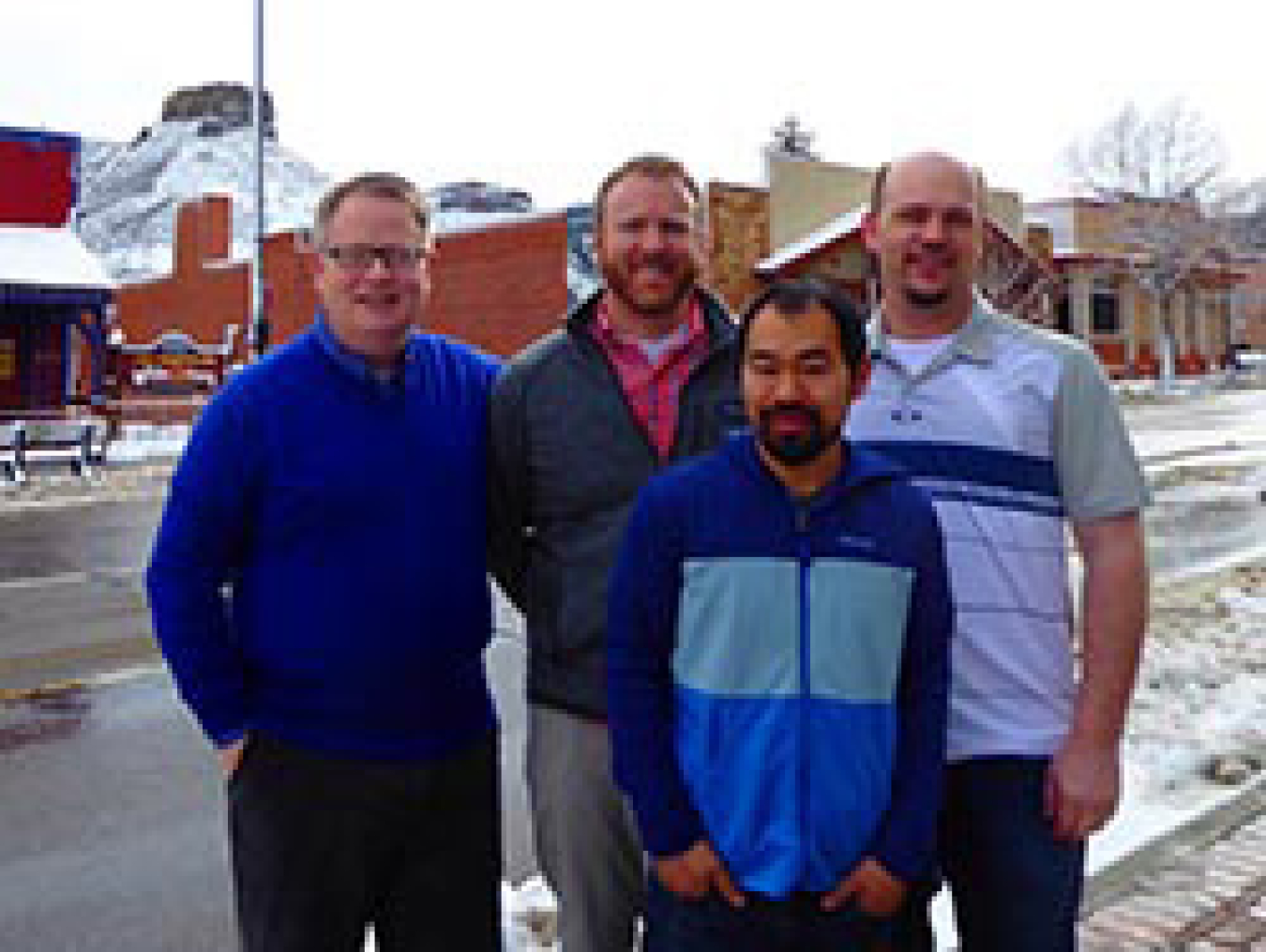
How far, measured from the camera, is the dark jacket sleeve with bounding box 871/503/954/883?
2301 mm

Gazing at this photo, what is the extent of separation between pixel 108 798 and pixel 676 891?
4232 millimetres

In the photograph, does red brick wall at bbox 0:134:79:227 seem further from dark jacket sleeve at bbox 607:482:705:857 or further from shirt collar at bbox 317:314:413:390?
dark jacket sleeve at bbox 607:482:705:857

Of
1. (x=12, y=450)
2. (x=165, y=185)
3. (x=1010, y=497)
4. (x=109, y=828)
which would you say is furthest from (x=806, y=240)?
(x=165, y=185)

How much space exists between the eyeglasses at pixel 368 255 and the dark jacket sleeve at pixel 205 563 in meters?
0.37

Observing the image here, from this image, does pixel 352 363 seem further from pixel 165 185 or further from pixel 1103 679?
pixel 165 185

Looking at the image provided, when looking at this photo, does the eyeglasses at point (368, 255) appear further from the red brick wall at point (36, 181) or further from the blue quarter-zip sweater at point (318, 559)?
the red brick wall at point (36, 181)

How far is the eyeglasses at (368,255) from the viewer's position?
280 cm

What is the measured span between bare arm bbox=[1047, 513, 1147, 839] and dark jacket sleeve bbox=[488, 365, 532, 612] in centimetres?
117

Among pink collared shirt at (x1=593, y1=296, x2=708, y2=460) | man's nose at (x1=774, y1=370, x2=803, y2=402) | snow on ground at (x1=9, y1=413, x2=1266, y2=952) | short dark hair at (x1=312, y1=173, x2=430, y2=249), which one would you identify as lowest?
snow on ground at (x1=9, y1=413, x2=1266, y2=952)

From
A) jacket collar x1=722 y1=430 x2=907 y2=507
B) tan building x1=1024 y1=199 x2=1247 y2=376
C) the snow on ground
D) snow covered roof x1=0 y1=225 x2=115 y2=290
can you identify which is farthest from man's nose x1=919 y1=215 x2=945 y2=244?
tan building x1=1024 y1=199 x2=1247 y2=376

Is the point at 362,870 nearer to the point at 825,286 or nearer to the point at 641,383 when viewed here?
the point at 641,383

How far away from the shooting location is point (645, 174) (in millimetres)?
Answer: 2861

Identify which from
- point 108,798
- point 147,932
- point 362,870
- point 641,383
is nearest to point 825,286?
point 641,383

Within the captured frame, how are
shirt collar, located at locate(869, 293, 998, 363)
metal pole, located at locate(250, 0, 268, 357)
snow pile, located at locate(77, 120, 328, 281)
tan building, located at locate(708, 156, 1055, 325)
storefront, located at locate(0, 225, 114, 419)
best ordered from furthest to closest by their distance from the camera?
snow pile, located at locate(77, 120, 328, 281)
tan building, located at locate(708, 156, 1055, 325)
metal pole, located at locate(250, 0, 268, 357)
storefront, located at locate(0, 225, 114, 419)
shirt collar, located at locate(869, 293, 998, 363)
